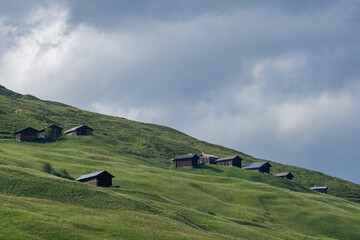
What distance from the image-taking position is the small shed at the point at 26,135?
6097 inches

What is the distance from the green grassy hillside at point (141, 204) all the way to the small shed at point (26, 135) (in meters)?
2.72

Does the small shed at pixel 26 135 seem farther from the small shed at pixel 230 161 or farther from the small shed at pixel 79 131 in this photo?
the small shed at pixel 230 161

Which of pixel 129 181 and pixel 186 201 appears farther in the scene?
pixel 129 181

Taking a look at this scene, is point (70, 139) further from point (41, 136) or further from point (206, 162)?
point (206, 162)

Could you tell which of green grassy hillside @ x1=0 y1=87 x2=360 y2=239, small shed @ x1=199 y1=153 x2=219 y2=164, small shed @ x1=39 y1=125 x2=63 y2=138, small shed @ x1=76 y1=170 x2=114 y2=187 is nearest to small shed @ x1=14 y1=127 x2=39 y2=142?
green grassy hillside @ x1=0 y1=87 x2=360 y2=239

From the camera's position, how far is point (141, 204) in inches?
2685

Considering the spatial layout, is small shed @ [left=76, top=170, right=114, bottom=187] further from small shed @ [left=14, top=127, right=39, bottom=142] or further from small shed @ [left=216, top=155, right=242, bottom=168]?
small shed @ [left=216, top=155, right=242, bottom=168]

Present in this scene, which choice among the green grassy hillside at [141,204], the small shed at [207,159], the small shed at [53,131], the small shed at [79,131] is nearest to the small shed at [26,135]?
the green grassy hillside at [141,204]

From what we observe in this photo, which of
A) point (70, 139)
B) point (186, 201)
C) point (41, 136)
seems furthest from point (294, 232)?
point (41, 136)

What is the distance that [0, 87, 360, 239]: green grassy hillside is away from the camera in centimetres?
4943

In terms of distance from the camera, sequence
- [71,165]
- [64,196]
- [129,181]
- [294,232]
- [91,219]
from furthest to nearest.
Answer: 1. [71,165]
2. [129,181]
3. [294,232]
4. [64,196]
5. [91,219]

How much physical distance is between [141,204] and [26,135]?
10289 centimetres

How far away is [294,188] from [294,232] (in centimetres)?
6282

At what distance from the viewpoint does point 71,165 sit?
374ft
